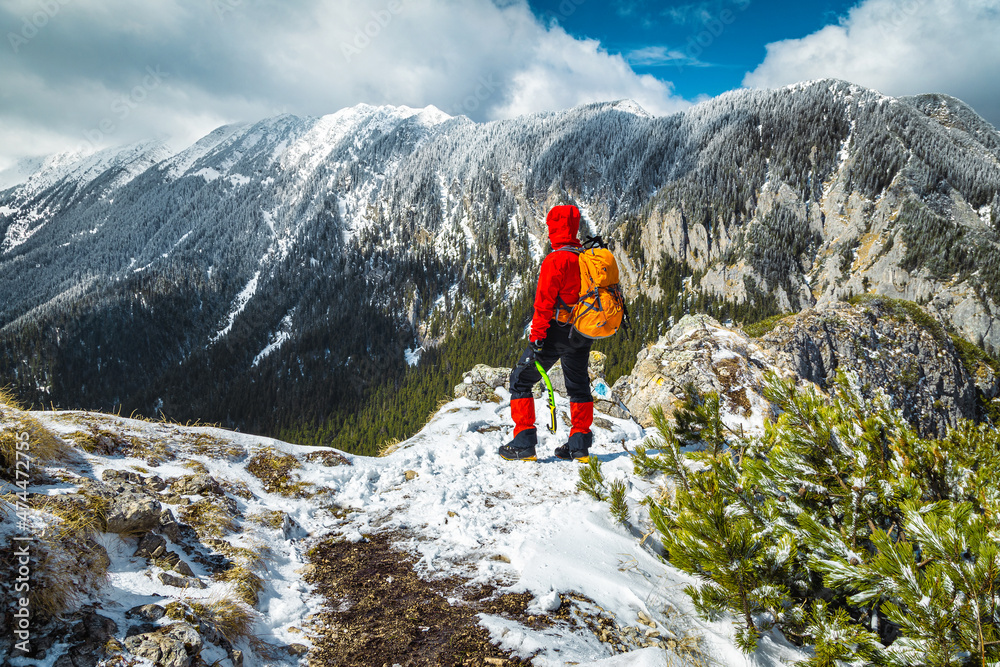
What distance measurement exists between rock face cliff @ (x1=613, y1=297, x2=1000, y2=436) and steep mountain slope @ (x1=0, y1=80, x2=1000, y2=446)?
340 ft

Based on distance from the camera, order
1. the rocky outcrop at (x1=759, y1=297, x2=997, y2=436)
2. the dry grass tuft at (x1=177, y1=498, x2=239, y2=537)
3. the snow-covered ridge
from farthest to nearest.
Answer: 1. the rocky outcrop at (x1=759, y1=297, x2=997, y2=436)
2. the dry grass tuft at (x1=177, y1=498, x2=239, y2=537)
3. the snow-covered ridge

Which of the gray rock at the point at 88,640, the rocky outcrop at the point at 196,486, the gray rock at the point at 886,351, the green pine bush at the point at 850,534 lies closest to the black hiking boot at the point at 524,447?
the green pine bush at the point at 850,534

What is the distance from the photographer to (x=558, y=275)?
245 inches

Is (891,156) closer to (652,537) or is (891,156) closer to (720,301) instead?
(720,301)

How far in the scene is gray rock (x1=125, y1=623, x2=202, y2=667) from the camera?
8.46 ft

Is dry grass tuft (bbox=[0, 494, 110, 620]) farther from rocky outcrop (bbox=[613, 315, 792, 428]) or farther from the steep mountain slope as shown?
the steep mountain slope

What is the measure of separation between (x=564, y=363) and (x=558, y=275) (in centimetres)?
151

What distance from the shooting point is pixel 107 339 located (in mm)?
169875

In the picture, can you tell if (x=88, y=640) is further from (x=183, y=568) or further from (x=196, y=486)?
(x=196, y=486)

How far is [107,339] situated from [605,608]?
229m

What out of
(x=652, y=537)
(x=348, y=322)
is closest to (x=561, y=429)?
(x=652, y=537)

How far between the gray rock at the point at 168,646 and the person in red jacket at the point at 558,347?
4.65 meters

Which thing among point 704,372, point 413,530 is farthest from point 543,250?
point 413,530

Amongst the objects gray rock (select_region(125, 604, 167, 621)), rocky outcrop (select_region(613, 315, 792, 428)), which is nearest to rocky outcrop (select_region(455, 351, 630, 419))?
rocky outcrop (select_region(613, 315, 792, 428))
